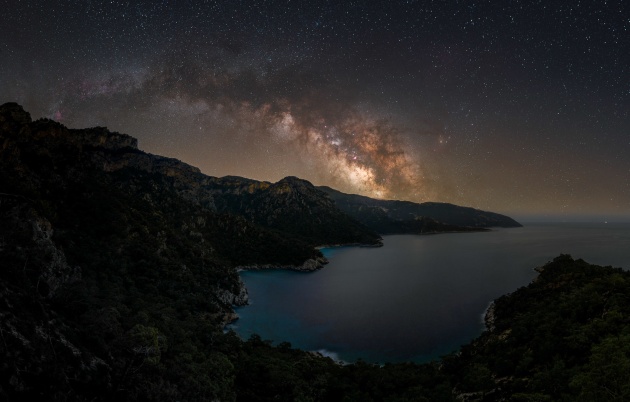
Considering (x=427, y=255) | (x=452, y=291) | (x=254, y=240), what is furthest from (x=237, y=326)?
(x=427, y=255)

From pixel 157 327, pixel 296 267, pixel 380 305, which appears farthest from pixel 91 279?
pixel 296 267

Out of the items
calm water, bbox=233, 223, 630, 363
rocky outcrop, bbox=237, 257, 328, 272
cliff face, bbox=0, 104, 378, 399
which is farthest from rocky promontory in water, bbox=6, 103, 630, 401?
rocky outcrop, bbox=237, 257, 328, 272

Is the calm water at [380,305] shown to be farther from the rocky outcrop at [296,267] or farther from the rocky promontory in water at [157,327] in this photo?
the rocky promontory in water at [157,327]

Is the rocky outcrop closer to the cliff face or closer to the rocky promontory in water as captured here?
the cliff face

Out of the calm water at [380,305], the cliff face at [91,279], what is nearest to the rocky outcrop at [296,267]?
the calm water at [380,305]

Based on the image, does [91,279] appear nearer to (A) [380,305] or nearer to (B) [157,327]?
(B) [157,327]

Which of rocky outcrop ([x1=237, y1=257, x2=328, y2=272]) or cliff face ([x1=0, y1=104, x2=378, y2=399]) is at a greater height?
cliff face ([x1=0, y1=104, x2=378, y2=399])

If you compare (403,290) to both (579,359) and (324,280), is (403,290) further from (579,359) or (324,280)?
(579,359)

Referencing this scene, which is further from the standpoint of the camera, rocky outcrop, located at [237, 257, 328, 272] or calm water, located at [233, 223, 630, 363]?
rocky outcrop, located at [237, 257, 328, 272]
